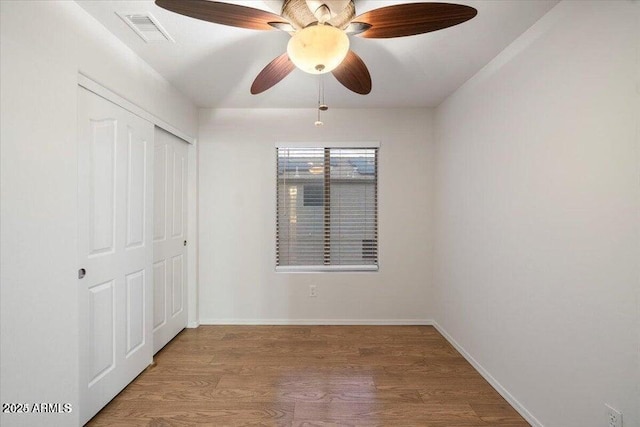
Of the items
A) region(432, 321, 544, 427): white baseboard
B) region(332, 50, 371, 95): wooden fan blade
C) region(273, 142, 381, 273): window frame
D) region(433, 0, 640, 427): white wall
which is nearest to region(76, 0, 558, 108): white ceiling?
region(433, 0, 640, 427): white wall

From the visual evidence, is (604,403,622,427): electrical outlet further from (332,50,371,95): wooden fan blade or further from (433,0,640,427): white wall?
(332,50,371,95): wooden fan blade

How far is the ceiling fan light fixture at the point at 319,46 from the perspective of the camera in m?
1.23

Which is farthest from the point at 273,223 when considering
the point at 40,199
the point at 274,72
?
the point at 40,199

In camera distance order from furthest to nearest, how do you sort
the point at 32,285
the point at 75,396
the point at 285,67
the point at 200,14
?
the point at 285,67
the point at 75,396
the point at 32,285
the point at 200,14

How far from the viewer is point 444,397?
1.99 m

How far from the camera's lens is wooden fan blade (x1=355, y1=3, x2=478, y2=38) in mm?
1181

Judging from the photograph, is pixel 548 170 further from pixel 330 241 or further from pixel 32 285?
pixel 32 285

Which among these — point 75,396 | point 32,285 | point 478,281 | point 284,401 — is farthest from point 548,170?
point 75,396

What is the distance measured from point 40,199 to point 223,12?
1.23m

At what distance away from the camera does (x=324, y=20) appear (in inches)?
47.7

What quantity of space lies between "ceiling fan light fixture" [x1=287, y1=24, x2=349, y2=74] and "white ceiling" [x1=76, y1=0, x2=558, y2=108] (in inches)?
19.8

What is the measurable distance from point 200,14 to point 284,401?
2.25 meters

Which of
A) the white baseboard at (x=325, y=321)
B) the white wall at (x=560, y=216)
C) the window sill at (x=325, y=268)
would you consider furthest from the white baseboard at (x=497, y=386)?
the window sill at (x=325, y=268)

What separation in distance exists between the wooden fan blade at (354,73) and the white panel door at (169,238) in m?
1.77
